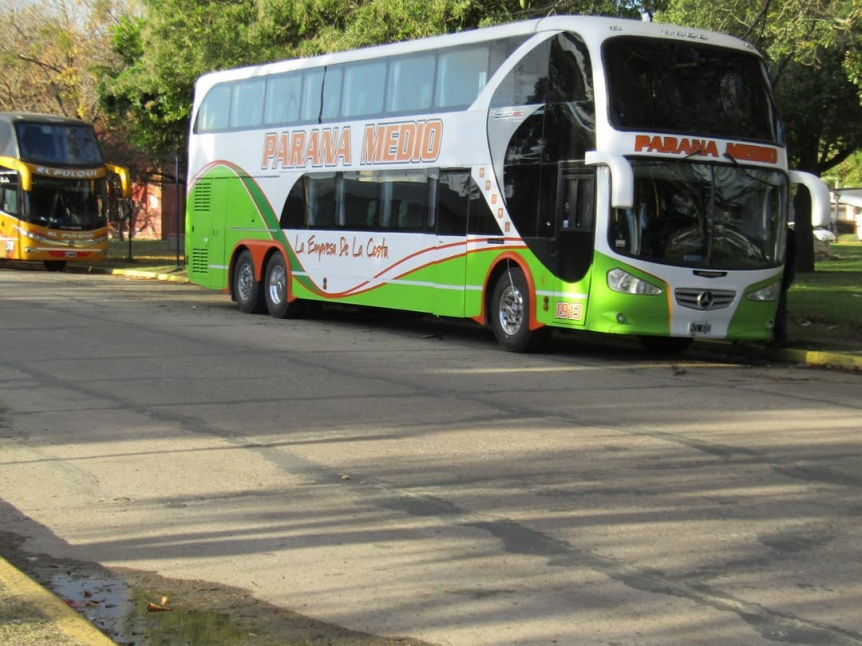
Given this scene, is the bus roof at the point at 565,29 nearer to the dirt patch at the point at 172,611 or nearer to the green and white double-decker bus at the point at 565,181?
the green and white double-decker bus at the point at 565,181

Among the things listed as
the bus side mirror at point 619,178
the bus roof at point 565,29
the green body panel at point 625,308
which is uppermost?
the bus roof at point 565,29

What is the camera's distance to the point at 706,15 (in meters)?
20.1

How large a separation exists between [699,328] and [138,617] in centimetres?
1055

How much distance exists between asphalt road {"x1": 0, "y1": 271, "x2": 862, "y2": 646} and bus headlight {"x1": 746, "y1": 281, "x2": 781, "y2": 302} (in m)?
1.07

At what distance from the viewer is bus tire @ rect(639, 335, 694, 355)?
16.9 meters

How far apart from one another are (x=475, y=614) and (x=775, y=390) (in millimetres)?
8259

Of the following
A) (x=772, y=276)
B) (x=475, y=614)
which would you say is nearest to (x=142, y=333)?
(x=772, y=276)

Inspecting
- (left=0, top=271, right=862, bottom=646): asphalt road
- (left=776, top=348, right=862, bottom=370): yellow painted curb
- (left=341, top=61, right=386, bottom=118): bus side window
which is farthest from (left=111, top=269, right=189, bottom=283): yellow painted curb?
(left=776, top=348, right=862, bottom=370): yellow painted curb

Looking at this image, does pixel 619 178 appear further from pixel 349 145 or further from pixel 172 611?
pixel 172 611

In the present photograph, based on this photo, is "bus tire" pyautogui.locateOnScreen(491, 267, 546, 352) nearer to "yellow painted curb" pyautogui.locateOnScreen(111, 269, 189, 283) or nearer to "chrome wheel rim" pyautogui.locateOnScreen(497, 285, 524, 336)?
"chrome wheel rim" pyautogui.locateOnScreen(497, 285, 524, 336)

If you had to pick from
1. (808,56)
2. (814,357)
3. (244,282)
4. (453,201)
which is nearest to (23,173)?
(244,282)

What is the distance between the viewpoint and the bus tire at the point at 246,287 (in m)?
21.5

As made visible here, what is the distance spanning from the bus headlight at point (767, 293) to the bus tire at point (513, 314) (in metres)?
2.73

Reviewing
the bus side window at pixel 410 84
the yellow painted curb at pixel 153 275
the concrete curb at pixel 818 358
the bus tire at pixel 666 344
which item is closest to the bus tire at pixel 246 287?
the bus side window at pixel 410 84
